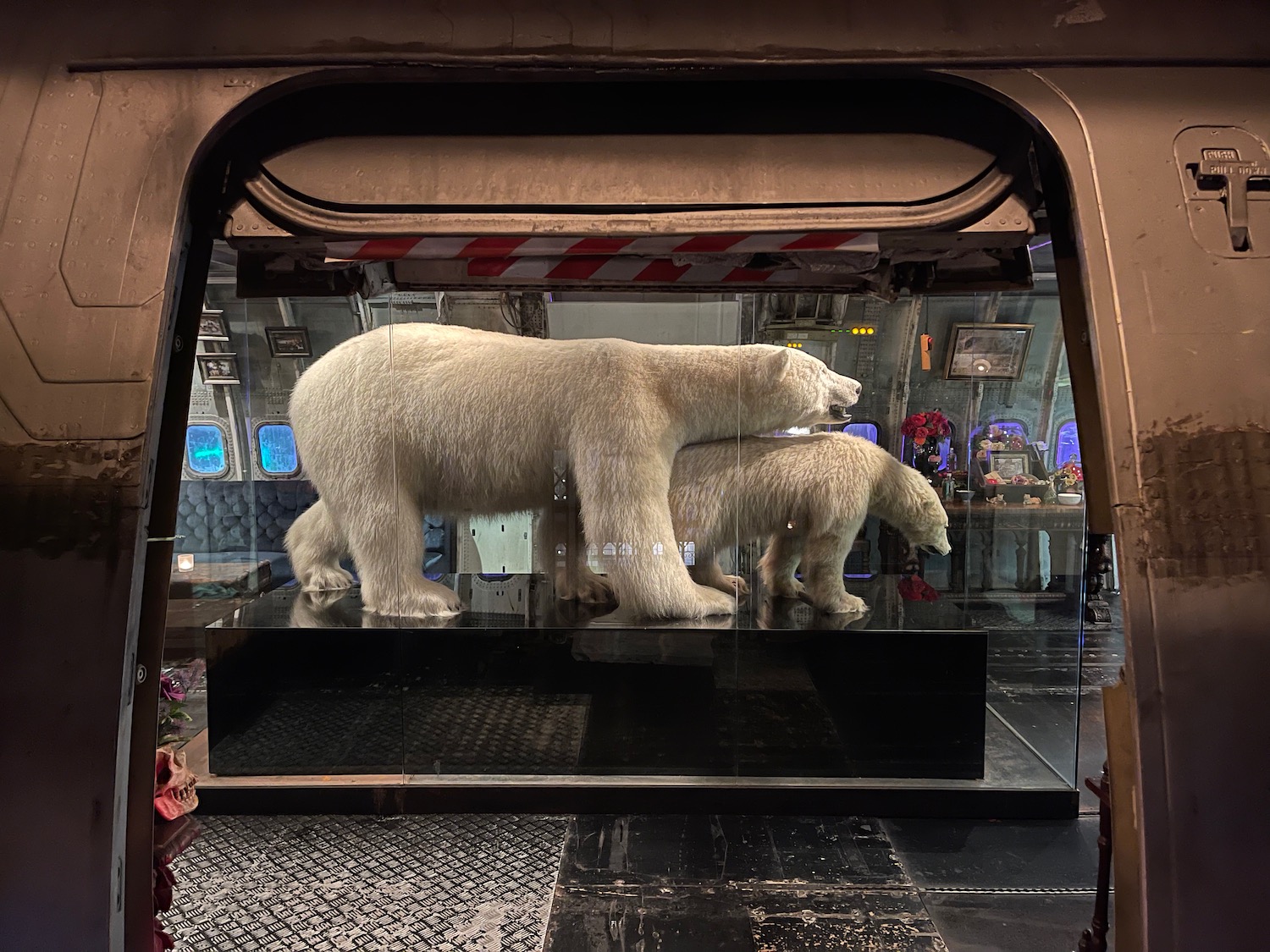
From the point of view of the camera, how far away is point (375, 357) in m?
2.63

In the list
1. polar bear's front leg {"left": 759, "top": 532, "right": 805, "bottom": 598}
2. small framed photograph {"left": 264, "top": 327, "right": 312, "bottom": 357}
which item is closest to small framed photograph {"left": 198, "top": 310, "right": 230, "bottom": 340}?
small framed photograph {"left": 264, "top": 327, "right": 312, "bottom": 357}

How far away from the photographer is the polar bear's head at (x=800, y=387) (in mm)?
2596

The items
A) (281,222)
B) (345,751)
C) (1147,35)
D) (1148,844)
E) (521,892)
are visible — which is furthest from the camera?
(345,751)

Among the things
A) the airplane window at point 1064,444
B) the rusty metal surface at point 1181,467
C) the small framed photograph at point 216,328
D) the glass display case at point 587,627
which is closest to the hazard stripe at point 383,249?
the rusty metal surface at point 1181,467

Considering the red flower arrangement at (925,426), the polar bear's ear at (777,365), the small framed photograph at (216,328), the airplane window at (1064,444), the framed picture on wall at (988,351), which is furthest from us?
the airplane window at (1064,444)

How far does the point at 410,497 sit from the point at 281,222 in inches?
63.1

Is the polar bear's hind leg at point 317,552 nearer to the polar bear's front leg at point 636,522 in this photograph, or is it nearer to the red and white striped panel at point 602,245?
the polar bear's front leg at point 636,522

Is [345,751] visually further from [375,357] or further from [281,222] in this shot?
[281,222]

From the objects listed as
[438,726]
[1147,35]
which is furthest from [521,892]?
[1147,35]

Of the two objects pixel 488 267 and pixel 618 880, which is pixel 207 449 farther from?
pixel 618 880

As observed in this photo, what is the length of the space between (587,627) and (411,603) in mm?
690

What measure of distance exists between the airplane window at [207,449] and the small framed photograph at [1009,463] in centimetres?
360

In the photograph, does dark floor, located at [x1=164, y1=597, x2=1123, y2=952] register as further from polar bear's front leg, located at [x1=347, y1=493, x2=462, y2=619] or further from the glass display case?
polar bear's front leg, located at [x1=347, y1=493, x2=462, y2=619]

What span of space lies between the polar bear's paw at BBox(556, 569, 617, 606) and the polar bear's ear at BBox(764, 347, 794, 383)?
1.02 metres
